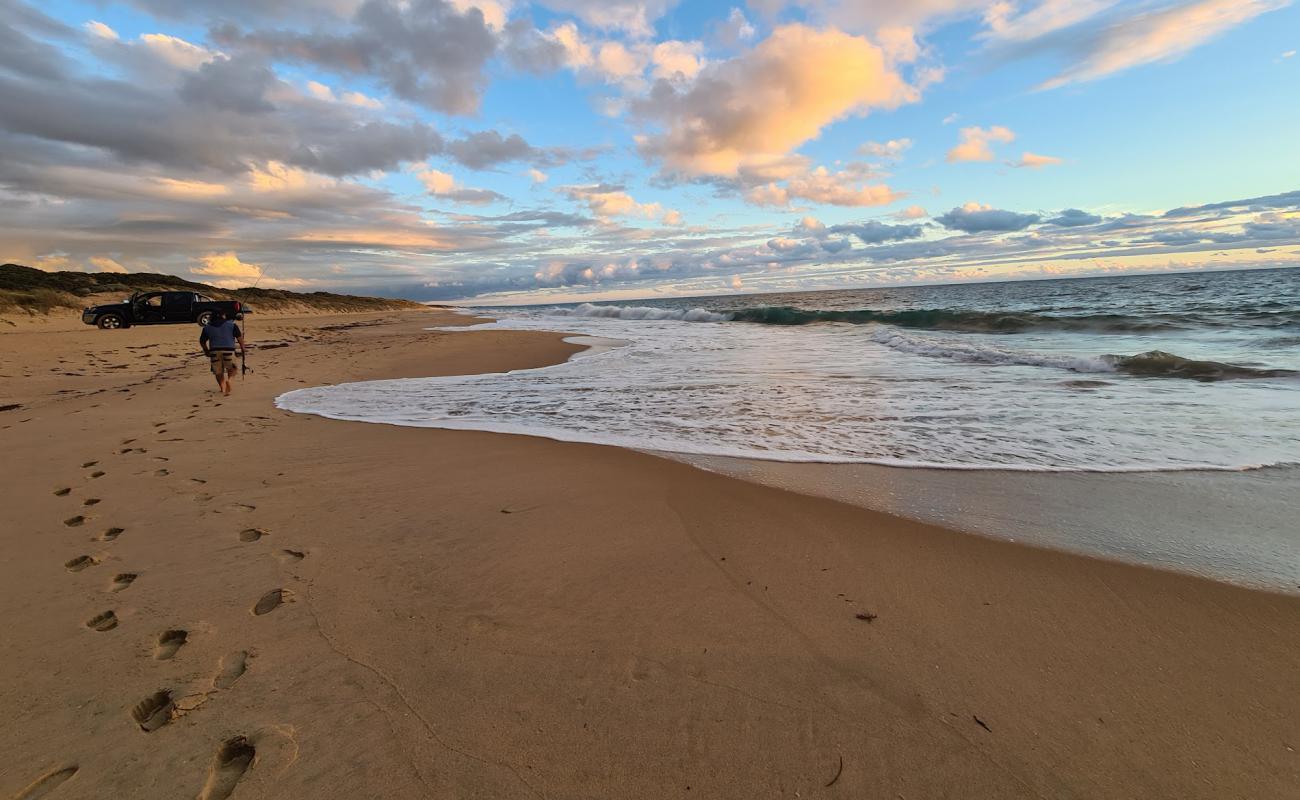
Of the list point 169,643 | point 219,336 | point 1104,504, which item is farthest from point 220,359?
point 1104,504

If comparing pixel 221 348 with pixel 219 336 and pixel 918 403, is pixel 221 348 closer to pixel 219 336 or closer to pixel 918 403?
pixel 219 336

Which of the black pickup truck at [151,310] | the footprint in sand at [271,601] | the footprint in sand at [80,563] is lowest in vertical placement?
the footprint in sand at [271,601]

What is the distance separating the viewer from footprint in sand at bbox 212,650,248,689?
226 cm

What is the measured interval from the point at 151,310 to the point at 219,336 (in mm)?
22594

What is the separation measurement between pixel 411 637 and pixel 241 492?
313 cm

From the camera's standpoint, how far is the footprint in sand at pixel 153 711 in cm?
204

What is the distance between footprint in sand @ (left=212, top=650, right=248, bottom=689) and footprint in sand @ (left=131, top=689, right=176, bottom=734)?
0.15 meters

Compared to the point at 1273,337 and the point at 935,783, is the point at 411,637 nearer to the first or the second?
the point at 935,783

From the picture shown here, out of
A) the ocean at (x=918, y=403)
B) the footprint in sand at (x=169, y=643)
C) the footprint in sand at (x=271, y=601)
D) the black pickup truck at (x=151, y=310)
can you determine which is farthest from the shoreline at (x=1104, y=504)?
the black pickup truck at (x=151, y=310)

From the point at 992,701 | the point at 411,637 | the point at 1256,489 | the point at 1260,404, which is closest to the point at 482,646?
the point at 411,637

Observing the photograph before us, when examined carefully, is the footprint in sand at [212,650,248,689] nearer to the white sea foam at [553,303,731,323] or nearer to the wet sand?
the wet sand

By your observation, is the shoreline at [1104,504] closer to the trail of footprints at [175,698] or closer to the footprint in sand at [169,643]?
the trail of footprints at [175,698]

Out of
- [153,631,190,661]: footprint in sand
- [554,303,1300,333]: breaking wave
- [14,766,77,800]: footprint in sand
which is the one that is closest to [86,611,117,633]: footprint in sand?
[153,631,190,661]: footprint in sand

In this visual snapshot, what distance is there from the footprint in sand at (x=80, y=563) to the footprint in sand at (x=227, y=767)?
88.8 inches
